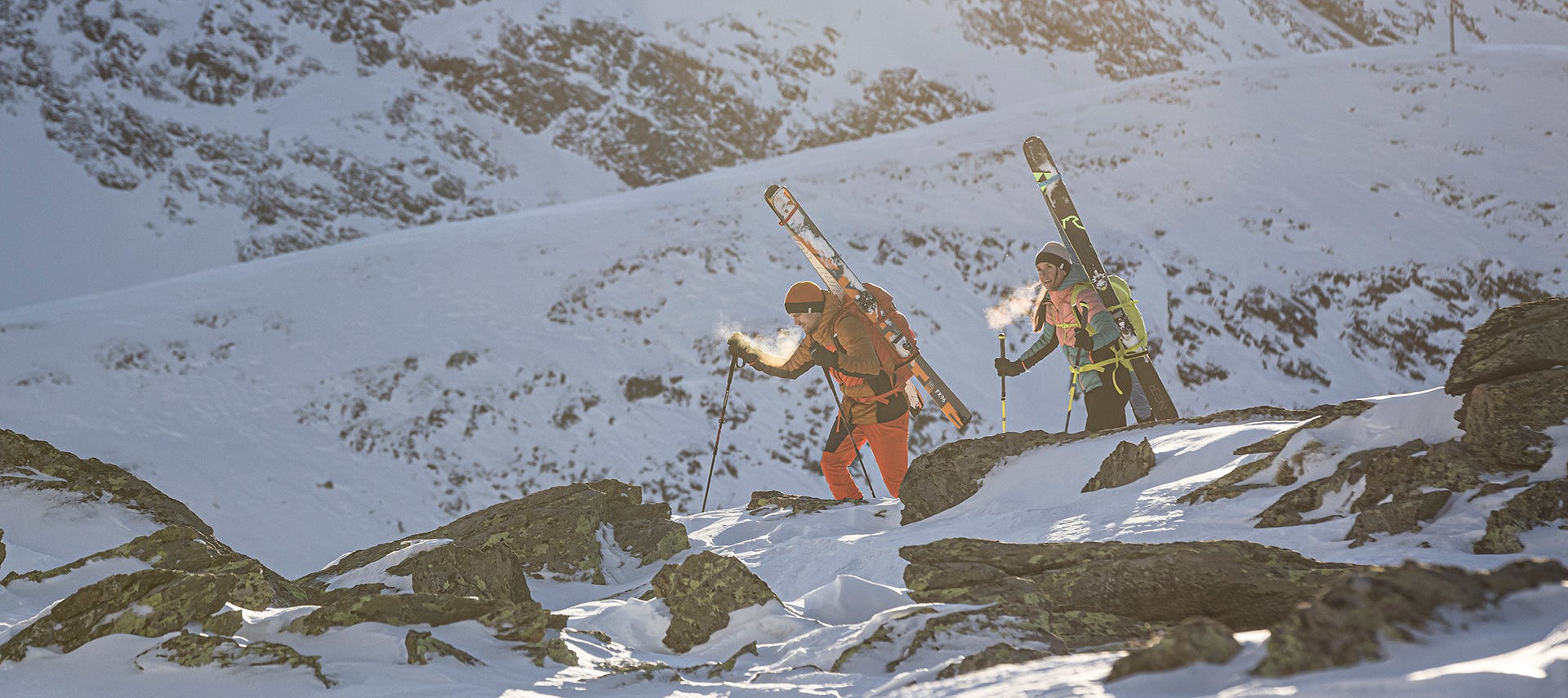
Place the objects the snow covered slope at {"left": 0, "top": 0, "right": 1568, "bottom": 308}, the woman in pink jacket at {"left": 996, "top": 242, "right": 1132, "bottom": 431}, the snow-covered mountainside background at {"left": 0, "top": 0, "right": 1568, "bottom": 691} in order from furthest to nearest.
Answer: the snow covered slope at {"left": 0, "top": 0, "right": 1568, "bottom": 308} < the snow-covered mountainside background at {"left": 0, "top": 0, "right": 1568, "bottom": 691} < the woman in pink jacket at {"left": 996, "top": 242, "right": 1132, "bottom": 431}

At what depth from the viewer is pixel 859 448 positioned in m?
9.21

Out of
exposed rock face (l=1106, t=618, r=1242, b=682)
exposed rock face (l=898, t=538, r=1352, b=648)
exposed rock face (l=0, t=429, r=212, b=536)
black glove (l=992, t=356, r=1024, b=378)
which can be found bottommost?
exposed rock face (l=898, t=538, r=1352, b=648)

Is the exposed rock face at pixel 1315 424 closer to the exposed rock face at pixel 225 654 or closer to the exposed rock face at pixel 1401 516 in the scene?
the exposed rock face at pixel 1401 516

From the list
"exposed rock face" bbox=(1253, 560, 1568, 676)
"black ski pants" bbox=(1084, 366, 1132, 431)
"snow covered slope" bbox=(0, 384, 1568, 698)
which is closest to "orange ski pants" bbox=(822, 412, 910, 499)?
"black ski pants" bbox=(1084, 366, 1132, 431)

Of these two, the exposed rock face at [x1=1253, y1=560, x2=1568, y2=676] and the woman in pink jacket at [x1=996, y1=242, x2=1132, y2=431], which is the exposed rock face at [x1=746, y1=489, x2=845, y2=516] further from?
the exposed rock face at [x1=1253, y1=560, x2=1568, y2=676]

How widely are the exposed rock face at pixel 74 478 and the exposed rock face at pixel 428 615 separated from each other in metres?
2.86

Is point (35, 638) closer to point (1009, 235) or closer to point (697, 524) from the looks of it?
point (697, 524)

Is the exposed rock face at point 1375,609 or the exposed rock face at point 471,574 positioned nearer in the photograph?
the exposed rock face at point 1375,609

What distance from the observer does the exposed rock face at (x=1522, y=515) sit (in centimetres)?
420

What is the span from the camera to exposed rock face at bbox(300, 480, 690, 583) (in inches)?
279

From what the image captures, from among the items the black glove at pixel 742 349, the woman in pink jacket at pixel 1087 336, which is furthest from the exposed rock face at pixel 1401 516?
the black glove at pixel 742 349

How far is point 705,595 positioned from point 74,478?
4345mm

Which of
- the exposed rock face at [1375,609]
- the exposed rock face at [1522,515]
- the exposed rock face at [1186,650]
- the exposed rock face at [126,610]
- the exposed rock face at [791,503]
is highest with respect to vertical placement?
the exposed rock face at [126,610]

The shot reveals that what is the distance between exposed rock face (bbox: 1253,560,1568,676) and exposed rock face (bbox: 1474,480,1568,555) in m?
1.90
